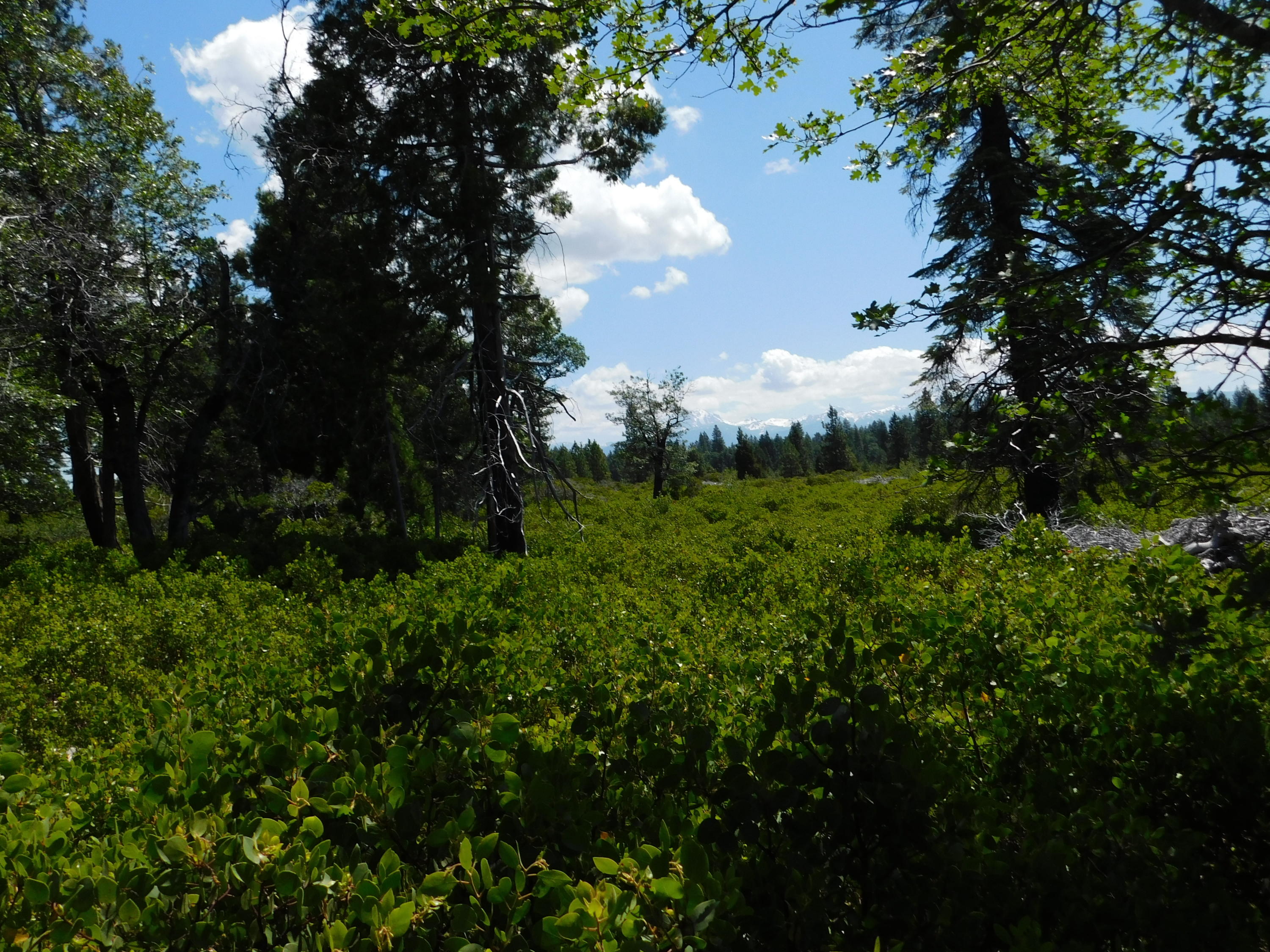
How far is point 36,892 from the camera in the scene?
54.8 inches

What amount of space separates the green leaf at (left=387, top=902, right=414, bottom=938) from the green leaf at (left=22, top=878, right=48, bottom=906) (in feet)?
2.44

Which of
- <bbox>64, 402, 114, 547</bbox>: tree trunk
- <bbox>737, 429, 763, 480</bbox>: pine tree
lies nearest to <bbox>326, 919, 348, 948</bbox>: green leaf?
<bbox>64, 402, 114, 547</bbox>: tree trunk

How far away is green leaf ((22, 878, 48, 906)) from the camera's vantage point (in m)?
1.37

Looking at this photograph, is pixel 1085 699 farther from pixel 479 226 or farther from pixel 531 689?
pixel 479 226

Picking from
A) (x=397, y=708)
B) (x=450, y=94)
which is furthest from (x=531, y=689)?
(x=450, y=94)

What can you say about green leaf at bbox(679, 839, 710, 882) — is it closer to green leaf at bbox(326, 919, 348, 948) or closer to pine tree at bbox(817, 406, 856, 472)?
green leaf at bbox(326, 919, 348, 948)

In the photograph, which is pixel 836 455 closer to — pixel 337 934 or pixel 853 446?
pixel 853 446

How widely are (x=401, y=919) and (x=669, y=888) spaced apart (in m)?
0.54

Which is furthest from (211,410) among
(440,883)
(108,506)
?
(440,883)

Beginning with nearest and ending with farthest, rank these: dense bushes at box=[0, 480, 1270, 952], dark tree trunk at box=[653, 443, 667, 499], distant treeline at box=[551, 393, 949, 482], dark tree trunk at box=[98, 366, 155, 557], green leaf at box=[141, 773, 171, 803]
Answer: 1. dense bushes at box=[0, 480, 1270, 952]
2. green leaf at box=[141, 773, 171, 803]
3. dark tree trunk at box=[98, 366, 155, 557]
4. dark tree trunk at box=[653, 443, 667, 499]
5. distant treeline at box=[551, 393, 949, 482]

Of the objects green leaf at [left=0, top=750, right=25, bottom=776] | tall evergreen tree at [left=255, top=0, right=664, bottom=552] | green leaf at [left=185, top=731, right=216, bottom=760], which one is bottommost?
green leaf at [left=0, top=750, right=25, bottom=776]

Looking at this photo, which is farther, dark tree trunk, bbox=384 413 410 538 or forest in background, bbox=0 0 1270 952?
dark tree trunk, bbox=384 413 410 538

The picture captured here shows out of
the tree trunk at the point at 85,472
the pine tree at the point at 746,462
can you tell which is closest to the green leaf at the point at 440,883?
the tree trunk at the point at 85,472

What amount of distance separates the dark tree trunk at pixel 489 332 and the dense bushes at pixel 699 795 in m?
6.47
